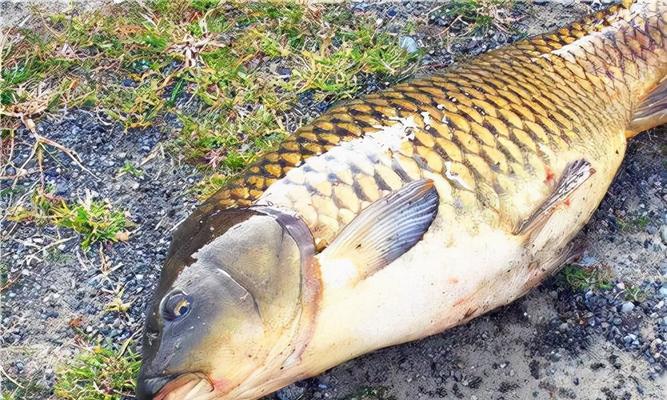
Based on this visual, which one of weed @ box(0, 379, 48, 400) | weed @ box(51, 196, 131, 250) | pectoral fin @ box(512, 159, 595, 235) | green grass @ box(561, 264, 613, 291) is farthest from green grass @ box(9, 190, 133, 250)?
green grass @ box(561, 264, 613, 291)

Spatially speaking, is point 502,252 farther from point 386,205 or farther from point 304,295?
point 304,295

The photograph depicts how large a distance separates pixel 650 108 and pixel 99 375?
2583 mm

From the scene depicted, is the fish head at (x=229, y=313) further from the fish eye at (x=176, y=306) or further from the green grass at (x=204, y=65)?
the green grass at (x=204, y=65)

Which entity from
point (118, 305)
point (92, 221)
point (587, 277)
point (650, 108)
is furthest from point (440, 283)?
point (92, 221)

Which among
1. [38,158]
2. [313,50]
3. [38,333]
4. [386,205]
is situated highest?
[386,205]

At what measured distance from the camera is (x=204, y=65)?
4.38 m

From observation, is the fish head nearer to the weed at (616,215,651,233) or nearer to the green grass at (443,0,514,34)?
the weed at (616,215,651,233)

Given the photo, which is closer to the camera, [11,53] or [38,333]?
[38,333]

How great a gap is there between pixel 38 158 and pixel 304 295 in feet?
6.67

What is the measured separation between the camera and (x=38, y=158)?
4.10 m

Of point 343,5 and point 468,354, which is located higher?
point 343,5

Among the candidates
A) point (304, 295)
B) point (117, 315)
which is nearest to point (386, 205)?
point (304, 295)

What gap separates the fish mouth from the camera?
2.57m

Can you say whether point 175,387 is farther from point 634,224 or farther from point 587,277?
point 634,224
